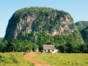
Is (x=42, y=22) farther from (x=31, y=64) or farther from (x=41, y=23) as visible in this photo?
(x=31, y=64)

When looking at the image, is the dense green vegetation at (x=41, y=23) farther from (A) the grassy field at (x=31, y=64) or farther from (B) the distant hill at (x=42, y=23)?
(A) the grassy field at (x=31, y=64)

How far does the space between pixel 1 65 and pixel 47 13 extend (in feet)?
485

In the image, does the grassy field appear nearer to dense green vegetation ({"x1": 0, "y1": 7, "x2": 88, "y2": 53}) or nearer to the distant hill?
dense green vegetation ({"x1": 0, "y1": 7, "x2": 88, "y2": 53})

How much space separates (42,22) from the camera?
17600 cm

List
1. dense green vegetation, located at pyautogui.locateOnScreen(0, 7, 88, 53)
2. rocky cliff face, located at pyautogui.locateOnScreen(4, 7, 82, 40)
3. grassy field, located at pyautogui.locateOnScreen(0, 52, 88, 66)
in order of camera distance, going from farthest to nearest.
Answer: rocky cliff face, located at pyautogui.locateOnScreen(4, 7, 82, 40) < dense green vegetation, located at pyautogui.locateOnScreen(0, 7, 88, 53) < grassy field, located at pyautogui.locateOnScreen(0, 52, 88, 66)

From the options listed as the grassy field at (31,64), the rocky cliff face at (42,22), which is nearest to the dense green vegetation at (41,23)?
the rocky cliff face at (42,22)

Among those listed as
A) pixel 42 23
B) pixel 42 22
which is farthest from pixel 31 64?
pixel 42 22

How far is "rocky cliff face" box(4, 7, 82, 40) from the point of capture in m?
171

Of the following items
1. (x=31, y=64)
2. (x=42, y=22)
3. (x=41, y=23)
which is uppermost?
(x=42, y=22)

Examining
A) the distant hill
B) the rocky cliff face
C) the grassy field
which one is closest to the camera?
the grassy field

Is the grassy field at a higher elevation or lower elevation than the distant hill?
lower

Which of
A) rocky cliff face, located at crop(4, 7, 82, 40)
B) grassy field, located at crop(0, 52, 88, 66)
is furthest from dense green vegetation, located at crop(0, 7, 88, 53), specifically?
grassy field, located at crop(0, 52, 88, 66)

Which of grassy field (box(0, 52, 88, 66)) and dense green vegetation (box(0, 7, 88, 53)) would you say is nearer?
grassy field (box(0, 52, 88, 66))

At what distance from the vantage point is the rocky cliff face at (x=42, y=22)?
17125 cm
